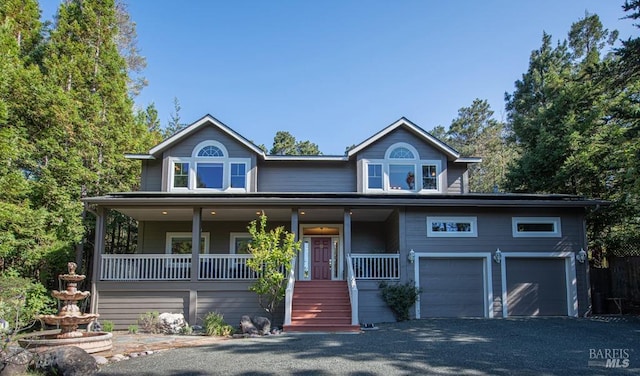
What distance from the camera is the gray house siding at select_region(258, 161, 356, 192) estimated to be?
16.3 m

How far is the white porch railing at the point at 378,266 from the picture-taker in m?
13.2

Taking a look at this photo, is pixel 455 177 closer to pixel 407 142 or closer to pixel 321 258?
pixel 407 142

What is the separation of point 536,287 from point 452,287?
260 cm

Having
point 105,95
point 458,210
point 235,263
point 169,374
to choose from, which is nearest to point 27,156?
point 105,95

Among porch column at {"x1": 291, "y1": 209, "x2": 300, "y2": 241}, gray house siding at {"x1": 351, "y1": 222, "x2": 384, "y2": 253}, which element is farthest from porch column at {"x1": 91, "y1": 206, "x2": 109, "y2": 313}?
gray house siding at {"x1": 351, "y1": 222, "x2": 384, "y2": 253}

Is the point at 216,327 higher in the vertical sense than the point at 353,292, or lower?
lower

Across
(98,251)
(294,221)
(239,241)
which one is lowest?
(98,251)

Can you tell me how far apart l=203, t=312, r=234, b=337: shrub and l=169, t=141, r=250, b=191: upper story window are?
5096 millimetres

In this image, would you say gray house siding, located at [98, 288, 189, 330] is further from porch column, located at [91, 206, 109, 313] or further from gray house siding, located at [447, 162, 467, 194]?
gray house siding, located at [447, 162, 467, 194]

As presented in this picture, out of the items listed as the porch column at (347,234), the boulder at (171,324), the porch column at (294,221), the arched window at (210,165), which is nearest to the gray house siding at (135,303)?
the boulder at (171,324)

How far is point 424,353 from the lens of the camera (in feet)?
26.3

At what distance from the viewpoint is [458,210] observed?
535 inches

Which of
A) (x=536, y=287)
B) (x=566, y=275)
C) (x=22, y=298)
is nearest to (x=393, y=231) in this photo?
(x=536, y=287)

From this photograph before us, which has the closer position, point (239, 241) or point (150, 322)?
point (150, 322)
